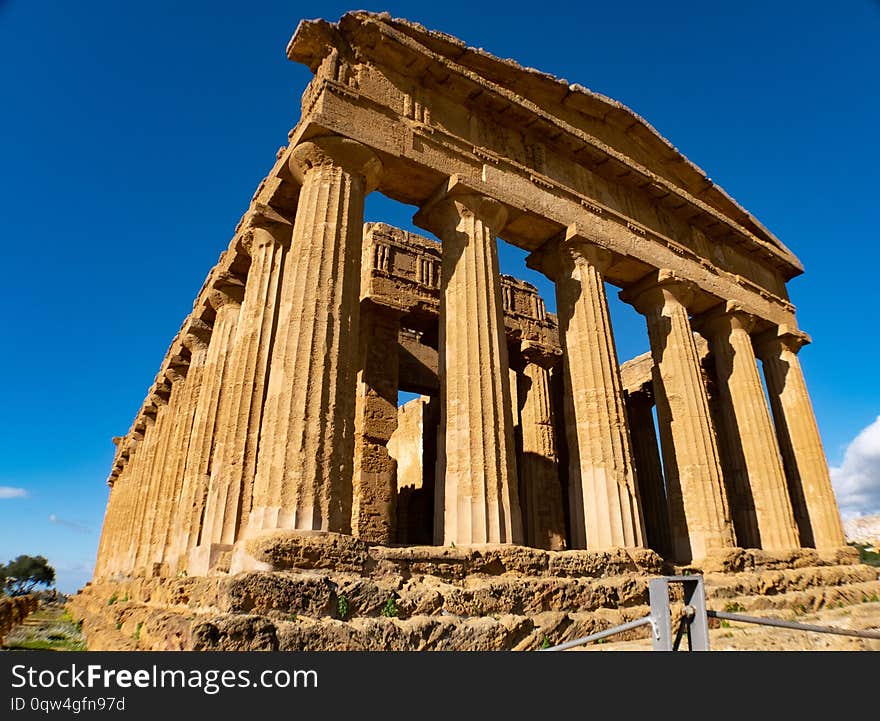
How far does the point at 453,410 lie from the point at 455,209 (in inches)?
154

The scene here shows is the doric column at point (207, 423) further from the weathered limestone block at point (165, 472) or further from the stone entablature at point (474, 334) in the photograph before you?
the weathered limestone block at point (165, 472)

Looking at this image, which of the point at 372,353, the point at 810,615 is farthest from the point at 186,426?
the point at 810,615

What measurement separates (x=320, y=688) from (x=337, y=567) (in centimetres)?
322

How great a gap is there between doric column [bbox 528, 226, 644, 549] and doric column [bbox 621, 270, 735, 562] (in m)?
2.14

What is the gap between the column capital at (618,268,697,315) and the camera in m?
13.5

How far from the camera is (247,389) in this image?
10.4 meters

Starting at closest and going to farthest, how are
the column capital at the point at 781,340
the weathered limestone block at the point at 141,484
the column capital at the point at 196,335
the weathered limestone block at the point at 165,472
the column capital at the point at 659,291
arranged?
the column capital at the point at 659,291 < the weathered limestone block at the point at 165,472 < the column capital at the point at 196,335 < the column capital at the point at 781,340 < the weathered limestone block at the point at 141,484

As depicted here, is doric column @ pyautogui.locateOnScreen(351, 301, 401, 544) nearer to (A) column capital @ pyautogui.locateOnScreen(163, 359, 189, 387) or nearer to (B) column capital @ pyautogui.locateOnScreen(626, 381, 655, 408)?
(A) column capital @ pyautogui.locateOnScreen(163, 359, 189, 387)

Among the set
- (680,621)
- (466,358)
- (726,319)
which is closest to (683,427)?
(726,319)

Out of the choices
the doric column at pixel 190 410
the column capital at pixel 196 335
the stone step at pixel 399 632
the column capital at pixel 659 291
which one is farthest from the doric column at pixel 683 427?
the column capital at pixel 196 335

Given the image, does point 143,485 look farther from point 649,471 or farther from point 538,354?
point 649,471

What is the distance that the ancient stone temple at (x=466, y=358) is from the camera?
24.6ft

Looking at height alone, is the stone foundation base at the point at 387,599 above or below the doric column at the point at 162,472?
below

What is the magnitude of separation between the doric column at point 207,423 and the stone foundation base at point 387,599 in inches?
60.4
